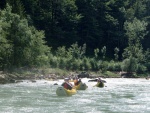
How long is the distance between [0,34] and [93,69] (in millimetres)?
22891

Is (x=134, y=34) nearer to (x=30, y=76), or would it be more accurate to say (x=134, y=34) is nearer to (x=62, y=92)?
(x=30, y=76)

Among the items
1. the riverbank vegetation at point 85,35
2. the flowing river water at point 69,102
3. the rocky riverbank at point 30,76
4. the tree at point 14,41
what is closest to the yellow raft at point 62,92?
the flowing river water at point 69,102

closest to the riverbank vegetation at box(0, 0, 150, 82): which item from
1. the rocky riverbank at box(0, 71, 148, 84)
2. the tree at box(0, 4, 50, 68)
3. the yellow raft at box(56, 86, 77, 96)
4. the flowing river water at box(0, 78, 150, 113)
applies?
the tree at box(0, 4, 50, 68)

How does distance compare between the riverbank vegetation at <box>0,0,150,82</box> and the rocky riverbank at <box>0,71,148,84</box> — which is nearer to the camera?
the rocky riverbank at <box>0,71,148,84</box>

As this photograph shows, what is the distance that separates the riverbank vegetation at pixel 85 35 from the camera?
60.3 meters

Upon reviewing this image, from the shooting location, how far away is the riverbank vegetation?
60.3 metres

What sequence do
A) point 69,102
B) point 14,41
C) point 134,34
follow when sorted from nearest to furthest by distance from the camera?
1. point 69,102
2. point 14,41
3. point 134,34

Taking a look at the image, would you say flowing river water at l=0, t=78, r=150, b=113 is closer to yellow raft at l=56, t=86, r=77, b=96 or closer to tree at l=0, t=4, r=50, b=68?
yellow raft at l=56, t=86, r=77, b=96

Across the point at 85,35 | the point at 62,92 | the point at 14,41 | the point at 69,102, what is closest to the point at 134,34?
the point at 85,35

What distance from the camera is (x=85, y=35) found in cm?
8612

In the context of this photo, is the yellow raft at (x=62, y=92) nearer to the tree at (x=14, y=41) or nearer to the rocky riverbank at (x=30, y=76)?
the rocky riverbank at (x=30, y=76)

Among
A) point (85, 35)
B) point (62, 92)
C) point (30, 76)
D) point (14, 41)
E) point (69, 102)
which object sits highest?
point (85, 35)

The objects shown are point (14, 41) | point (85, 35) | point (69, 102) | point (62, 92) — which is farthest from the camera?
point (85, 35)

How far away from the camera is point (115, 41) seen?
293 ft
